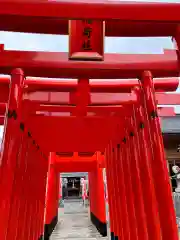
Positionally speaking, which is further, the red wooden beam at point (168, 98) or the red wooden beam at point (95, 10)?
the red wooden beam at point (168, 98)

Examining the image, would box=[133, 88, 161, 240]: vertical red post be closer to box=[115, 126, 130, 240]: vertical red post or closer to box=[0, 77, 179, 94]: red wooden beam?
box=[0, 77, 179, 94]: red wooden beam

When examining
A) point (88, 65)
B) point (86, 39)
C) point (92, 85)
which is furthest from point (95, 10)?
point (92, 85)

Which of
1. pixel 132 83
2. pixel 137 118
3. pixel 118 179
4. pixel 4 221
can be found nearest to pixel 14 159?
pixel 4 221

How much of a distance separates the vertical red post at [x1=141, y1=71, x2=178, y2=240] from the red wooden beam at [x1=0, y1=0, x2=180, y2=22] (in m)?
0.75

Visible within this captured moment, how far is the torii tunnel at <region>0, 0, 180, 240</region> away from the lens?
6.68ft

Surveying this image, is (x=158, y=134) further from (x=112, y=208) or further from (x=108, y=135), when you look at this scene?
(x=112, y=208)

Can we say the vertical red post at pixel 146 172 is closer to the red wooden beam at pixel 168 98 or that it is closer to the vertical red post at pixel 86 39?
the vertical red post at pixel 86 39

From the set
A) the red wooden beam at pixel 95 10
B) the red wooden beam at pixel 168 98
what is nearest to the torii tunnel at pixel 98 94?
the red wooden beam at pixel 95 10

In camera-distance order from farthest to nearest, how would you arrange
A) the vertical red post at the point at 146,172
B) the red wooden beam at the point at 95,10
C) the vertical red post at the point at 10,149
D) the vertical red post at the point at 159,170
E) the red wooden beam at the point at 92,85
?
the red wooden beam at the point at 92,85 < the vertical red post at the point at 146,172 < the vertical red post at the point at 159,170 < the vertical red post at the point at 10,149 < the red wooden beam at the point at 95,10

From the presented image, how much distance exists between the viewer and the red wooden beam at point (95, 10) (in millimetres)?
1960

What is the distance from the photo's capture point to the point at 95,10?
78.4 inches

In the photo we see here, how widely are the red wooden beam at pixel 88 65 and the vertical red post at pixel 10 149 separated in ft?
0.39

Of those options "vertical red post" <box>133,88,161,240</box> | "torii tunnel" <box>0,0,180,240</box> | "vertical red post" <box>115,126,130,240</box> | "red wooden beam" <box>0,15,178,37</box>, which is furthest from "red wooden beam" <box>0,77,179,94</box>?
"red wooden beam" <box>0,15,178,37</box>

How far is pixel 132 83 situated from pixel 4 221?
101 inches
